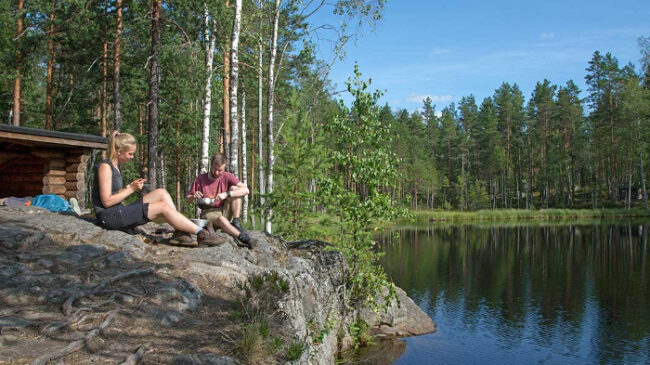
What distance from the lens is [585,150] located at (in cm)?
5681

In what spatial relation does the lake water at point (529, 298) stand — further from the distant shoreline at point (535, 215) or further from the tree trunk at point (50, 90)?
the distant shoreline at point (535, 215)

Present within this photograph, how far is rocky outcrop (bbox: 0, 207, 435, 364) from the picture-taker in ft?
11.7

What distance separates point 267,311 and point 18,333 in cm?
193

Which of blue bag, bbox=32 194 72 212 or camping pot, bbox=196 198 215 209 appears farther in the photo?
blue bag, bbox=32 194 72 212

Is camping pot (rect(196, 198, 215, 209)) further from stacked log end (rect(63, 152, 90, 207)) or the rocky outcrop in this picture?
stacked log end (rect(63, 152, 90, 207))

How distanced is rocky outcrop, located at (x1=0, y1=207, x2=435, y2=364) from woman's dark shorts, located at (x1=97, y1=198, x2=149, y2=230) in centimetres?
14

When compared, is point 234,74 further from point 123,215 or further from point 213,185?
point 123,215

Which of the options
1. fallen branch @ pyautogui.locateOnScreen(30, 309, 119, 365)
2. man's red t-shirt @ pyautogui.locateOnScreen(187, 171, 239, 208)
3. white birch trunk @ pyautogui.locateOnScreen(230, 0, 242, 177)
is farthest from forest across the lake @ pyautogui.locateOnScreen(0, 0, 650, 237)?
fallen branch @ pyautogui.locateOnScreen(30, 309, 119, 365)

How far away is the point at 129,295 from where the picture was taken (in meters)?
4.46

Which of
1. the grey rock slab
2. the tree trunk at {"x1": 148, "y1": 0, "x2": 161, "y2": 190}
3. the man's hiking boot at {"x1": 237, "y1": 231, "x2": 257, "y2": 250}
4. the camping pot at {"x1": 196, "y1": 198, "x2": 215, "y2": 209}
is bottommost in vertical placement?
the grey rock slab

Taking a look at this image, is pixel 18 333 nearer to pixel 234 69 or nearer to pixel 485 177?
pixel 234 69

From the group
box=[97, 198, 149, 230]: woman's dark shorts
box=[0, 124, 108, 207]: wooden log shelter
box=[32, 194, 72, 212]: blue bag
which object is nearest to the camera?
box=[97, 198, 149, 230]: woman's dark shorts

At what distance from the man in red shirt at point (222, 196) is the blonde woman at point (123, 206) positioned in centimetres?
43

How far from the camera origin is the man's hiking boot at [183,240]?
246 inches
